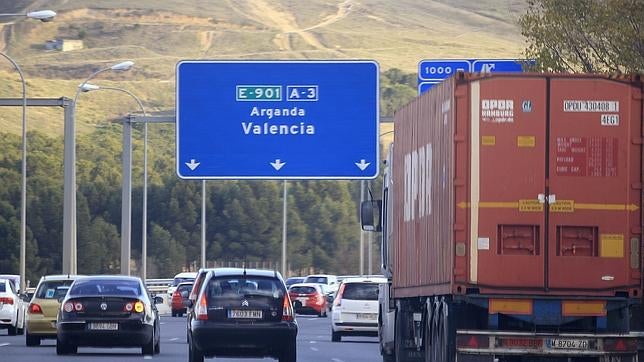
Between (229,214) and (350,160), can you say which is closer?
(350,160)

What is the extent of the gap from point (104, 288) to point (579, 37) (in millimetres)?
9559

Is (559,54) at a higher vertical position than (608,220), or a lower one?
higher

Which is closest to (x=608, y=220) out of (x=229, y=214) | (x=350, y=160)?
(x=350, y=160)

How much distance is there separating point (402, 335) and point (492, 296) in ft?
21.3

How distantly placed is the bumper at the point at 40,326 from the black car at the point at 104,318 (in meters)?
5.12

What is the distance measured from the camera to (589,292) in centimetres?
2062

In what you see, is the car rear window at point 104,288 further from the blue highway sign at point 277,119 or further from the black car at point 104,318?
the blue highway sign at point 277,119

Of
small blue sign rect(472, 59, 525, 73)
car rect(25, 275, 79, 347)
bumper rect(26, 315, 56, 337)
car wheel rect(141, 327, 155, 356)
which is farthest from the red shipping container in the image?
bumper rect(26, 315, 56, 337)

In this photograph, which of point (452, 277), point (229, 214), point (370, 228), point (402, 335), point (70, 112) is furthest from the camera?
point (229, 214)

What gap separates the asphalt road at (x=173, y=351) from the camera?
3177 centimetres

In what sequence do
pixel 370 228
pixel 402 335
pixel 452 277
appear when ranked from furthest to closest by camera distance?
pixel 370 228 → pixel 402 335 → pixel 452 277

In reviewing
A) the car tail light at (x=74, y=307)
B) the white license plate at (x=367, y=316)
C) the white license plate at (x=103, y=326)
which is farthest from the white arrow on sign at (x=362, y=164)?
the car tail light at (x=74, y=307)

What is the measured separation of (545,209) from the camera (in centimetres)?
2052

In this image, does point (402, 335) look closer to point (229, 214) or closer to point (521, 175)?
point (521, 175)
